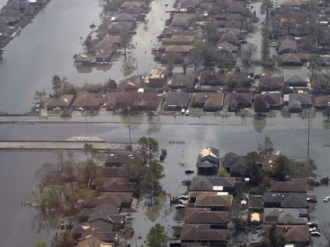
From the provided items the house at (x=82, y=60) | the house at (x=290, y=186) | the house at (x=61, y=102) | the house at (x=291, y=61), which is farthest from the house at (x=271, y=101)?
the house at (x=82, y=60)

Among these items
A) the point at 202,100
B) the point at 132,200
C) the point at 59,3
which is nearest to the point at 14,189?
the point at 132,200

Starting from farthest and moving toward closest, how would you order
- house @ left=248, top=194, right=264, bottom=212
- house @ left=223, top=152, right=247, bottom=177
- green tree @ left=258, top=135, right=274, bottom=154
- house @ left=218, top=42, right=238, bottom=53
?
1. house @ left=218, top=42, right=238, bottom=53
2. green tree @ left=258, top=135, right=274, bottom=154
3. house @ left=223, top=152, right=247, bottom=177
4. house @ left=248, top=194, right=264, bottom=212

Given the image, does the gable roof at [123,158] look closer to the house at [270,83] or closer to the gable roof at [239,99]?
the gable roof at [239,99]

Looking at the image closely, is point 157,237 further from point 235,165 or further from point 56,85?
point 56,85

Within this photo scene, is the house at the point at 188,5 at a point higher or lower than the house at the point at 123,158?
higher

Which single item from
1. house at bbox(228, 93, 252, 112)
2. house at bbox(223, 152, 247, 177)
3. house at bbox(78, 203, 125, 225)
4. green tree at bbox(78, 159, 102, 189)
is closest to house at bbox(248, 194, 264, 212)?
house at bbox(223, 152, 247, 177)

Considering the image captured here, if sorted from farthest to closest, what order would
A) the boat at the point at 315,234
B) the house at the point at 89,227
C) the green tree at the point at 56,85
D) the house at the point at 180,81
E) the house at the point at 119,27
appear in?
the house at the point at 119,27 → the green tree at the point at 56,85 → the house at the point at 180,81 → the house at the point at 89,227 → the boat at the point at 315,234

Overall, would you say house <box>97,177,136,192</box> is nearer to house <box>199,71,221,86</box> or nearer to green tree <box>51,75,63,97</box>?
green tree <box>51,75,63,97</box>
